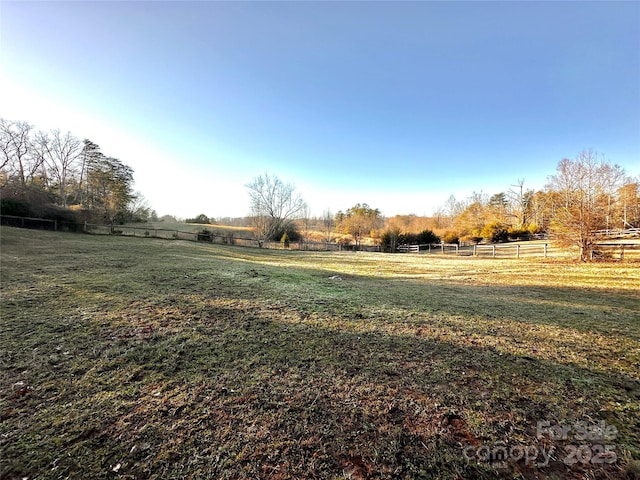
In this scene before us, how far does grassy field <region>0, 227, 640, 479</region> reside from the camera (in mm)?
1449

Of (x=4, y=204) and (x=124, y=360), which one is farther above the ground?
(x=4, y=204)

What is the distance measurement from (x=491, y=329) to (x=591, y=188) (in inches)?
529

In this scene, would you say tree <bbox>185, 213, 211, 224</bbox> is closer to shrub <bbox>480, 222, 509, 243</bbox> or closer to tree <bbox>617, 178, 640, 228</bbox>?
shrub <bbox>480, 222, 509, 243</bbox>

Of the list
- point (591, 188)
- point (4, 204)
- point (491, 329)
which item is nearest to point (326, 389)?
point (491, 329)

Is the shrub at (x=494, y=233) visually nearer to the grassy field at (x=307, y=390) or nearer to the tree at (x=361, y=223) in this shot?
the tree at (x=361, y=223)

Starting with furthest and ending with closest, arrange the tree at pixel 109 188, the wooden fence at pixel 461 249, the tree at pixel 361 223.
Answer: the tree at pixel 361 223 < the tree at pixel 109 188 < the wooden fence at pixel 461 249

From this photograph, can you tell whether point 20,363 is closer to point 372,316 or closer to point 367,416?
point 367,416

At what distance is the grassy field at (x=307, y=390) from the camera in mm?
1449

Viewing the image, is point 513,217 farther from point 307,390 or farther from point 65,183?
point 65,183

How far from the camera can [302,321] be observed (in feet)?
12.1

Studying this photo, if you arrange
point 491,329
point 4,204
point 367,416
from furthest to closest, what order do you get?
point 4,204
point 491,329
point 367,416

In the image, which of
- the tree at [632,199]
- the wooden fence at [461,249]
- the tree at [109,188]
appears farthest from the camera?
the tree at [109,188]

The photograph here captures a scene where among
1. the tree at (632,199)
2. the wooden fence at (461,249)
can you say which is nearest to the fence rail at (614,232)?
the wooden fence at (461,249)

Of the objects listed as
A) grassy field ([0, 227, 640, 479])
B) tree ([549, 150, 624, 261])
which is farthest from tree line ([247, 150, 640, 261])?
grassy field ([0, 227, 640, 479])
